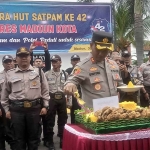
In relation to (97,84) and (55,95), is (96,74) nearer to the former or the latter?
(97,84)

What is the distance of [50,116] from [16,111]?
50.9 inches

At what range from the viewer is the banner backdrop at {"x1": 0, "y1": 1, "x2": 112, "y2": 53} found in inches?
323

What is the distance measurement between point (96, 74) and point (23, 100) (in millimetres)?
1498

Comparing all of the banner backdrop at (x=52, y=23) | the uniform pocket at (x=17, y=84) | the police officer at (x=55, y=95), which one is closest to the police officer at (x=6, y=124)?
the police officer at (x=55, y=95)

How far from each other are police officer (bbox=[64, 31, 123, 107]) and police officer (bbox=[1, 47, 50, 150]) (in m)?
1.33

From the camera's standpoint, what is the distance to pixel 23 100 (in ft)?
14.7

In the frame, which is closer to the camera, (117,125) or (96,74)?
(117,125)

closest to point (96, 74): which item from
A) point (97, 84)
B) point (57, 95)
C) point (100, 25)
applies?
point (97, 84)

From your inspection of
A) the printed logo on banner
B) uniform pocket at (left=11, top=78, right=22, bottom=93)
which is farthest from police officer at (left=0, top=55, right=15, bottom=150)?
the printed logo on banner

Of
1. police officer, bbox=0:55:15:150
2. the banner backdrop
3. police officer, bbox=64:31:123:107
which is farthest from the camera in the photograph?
the banner backdrop

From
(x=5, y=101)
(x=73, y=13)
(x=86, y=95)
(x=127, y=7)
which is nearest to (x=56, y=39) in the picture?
(x=73, y=13)

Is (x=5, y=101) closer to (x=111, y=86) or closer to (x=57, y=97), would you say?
(x=57, y=97)

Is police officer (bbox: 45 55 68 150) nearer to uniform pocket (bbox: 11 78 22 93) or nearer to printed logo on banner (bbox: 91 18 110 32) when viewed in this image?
uniform pocket (bbox: 11 78 22 93)

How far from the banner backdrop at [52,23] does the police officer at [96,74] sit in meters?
4.99
